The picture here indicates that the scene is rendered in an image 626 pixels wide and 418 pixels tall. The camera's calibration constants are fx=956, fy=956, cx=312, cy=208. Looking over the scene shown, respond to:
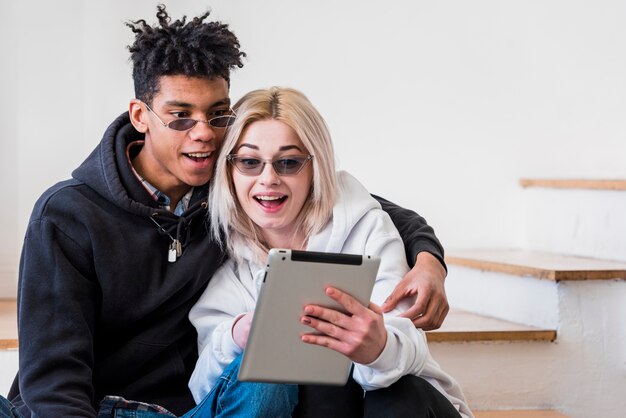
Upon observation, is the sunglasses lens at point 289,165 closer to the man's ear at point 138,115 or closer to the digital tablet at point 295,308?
the man's ear at point 138,115

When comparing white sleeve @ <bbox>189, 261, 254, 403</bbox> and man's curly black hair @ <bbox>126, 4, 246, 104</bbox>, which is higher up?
man's curly black hair @ <bbox>126, 4, 246, 104</bbox>

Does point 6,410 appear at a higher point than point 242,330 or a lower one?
lower

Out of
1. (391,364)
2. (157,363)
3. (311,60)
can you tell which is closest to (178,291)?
(157,363)

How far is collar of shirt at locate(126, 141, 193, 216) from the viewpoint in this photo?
74.8 inches

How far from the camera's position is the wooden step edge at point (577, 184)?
2832mm

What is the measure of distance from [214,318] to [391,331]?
0.40m

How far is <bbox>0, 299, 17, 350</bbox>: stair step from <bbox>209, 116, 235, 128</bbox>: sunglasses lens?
0.88m

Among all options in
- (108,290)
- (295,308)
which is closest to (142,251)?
(108,290)

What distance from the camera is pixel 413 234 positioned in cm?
201

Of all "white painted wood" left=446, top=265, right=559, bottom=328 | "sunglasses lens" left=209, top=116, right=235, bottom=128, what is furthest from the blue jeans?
"white painted wood" left=446, top=265, right=559, bottom=328

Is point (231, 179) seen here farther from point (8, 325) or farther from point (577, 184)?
point (577, 184)

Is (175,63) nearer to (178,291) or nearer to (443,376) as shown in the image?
(178,291)

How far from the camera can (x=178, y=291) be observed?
1.87 metres

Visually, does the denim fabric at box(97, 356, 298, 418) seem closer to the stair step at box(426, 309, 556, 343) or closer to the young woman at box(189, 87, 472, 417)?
the young woman at box(189, 87, 472, 417)
